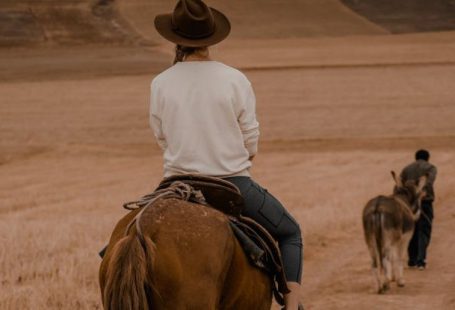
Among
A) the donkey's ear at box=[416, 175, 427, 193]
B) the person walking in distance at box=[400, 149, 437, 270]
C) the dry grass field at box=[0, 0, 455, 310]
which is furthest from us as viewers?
the person walking in distance at box=[400, 149, 437, 270]

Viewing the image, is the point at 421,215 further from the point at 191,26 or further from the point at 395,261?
the point at 191,26

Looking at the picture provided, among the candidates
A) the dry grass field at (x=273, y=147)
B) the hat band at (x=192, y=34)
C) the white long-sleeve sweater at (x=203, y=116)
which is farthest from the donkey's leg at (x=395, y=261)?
the hat band at (x=192, y=34)

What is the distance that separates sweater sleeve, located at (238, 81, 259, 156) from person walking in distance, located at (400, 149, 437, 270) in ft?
31.2

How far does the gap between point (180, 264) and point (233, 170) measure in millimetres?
984

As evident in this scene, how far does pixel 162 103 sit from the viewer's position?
6371mm

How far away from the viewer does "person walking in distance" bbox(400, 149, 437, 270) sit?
1612 centimetres

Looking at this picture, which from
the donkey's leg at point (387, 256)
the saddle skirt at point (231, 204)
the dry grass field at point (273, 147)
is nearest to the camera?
the saddle skirt at point (231, 204)

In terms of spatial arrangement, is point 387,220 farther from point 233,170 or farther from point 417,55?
point 417,55

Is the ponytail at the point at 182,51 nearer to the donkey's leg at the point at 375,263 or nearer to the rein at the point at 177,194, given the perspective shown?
the rein at the point at 177,194

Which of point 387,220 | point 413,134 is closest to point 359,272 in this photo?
point 387,220

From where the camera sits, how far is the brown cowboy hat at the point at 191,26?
645cm

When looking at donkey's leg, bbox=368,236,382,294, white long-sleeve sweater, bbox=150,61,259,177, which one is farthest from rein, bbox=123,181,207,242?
donkey's leg, bbox=368,236,382,294

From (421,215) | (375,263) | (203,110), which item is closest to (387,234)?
(375,263)

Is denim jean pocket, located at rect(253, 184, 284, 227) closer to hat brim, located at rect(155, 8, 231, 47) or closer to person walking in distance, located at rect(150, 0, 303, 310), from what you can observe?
person walking in distance, located at rect(150, 0, 303, 310)
